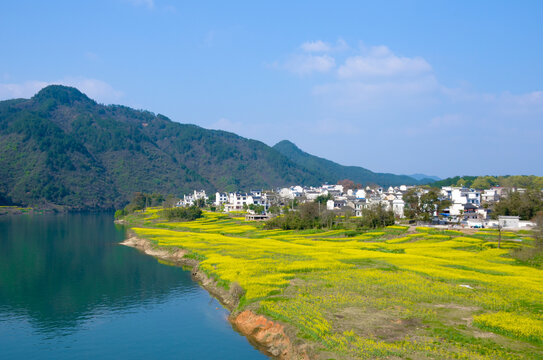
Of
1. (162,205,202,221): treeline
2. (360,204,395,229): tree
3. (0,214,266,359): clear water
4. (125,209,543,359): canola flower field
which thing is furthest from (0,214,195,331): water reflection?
(360,204,395,229): tree

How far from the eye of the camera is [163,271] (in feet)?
156

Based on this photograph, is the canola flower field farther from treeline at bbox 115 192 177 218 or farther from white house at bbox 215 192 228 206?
white house at bbox 215 192 228 206

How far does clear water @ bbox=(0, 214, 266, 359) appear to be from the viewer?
81.0 ft

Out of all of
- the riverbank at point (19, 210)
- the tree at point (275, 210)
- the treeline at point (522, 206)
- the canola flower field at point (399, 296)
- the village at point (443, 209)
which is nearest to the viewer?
the canola flower field at point (399, 296)

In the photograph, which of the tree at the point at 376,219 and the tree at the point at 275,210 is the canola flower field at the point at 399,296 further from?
the tree at the point at 275,210

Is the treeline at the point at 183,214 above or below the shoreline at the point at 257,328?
above

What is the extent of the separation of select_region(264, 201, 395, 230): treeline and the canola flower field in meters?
21.0

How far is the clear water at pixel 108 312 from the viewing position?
24.7 m

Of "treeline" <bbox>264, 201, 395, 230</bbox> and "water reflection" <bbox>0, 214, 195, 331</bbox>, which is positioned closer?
"water reflection" <bbox>0, 214, 195, 331</bbox>

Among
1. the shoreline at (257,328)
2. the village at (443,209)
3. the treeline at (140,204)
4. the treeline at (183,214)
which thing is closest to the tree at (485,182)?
the village at (443,209)

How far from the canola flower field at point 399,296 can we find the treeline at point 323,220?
21.0m

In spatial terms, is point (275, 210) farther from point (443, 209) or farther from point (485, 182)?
point (485, 182)

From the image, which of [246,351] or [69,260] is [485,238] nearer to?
[246,351]

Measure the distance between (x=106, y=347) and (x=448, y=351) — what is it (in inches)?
745
